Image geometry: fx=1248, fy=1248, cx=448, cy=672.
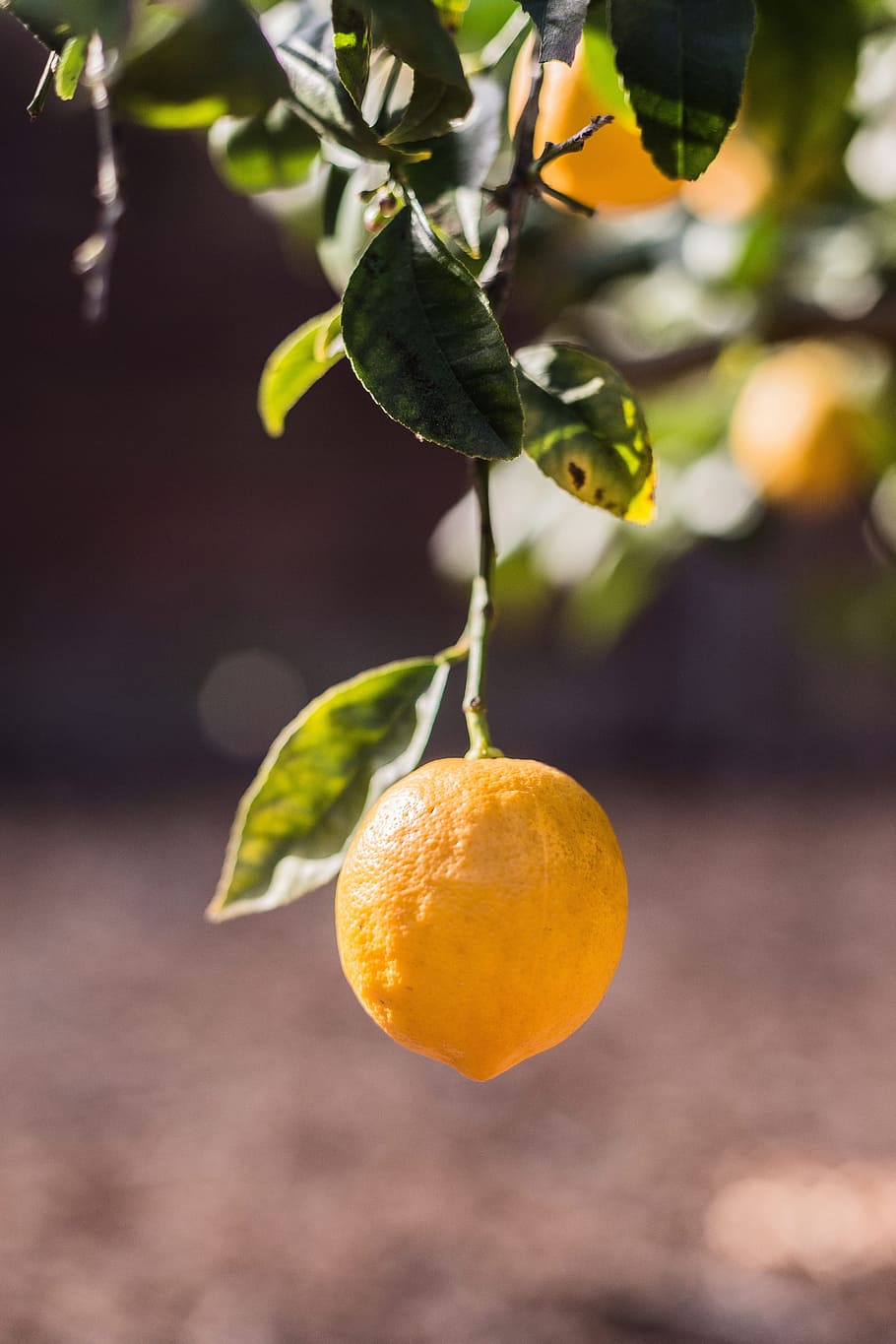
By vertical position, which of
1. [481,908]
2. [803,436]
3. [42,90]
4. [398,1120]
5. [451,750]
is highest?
[42,90]

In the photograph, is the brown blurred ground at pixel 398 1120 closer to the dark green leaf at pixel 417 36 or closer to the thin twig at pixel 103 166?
the thin twig at pixel 103 166

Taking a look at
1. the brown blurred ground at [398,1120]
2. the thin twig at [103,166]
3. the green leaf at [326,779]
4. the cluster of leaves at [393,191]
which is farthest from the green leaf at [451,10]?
the brown blurred ground at [398,1120]

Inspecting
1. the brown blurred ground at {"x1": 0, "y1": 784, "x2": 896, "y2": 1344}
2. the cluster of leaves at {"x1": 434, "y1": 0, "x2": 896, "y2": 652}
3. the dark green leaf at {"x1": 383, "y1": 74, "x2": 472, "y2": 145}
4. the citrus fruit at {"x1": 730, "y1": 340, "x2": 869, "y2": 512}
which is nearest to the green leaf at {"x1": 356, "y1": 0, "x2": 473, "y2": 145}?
the dark green leaf at {"x1": 383, "y1": 74, "x2": 472, "y2": 145}

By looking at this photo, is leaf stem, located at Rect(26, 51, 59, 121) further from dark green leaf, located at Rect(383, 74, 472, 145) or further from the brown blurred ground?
the brown blurred ground

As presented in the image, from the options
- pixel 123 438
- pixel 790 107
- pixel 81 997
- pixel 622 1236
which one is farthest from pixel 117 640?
pixel 790 107

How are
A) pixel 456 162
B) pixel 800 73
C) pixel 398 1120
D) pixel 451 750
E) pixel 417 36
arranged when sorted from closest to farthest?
pixel 417 36, pixel 456 162, pixel 800 73, pixel 398 1120, pixel 451 750

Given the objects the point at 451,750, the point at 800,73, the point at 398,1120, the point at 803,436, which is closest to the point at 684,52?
the point at 800,73

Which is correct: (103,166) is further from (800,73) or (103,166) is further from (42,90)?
(800,73)

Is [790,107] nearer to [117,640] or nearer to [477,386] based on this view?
[477,386]
